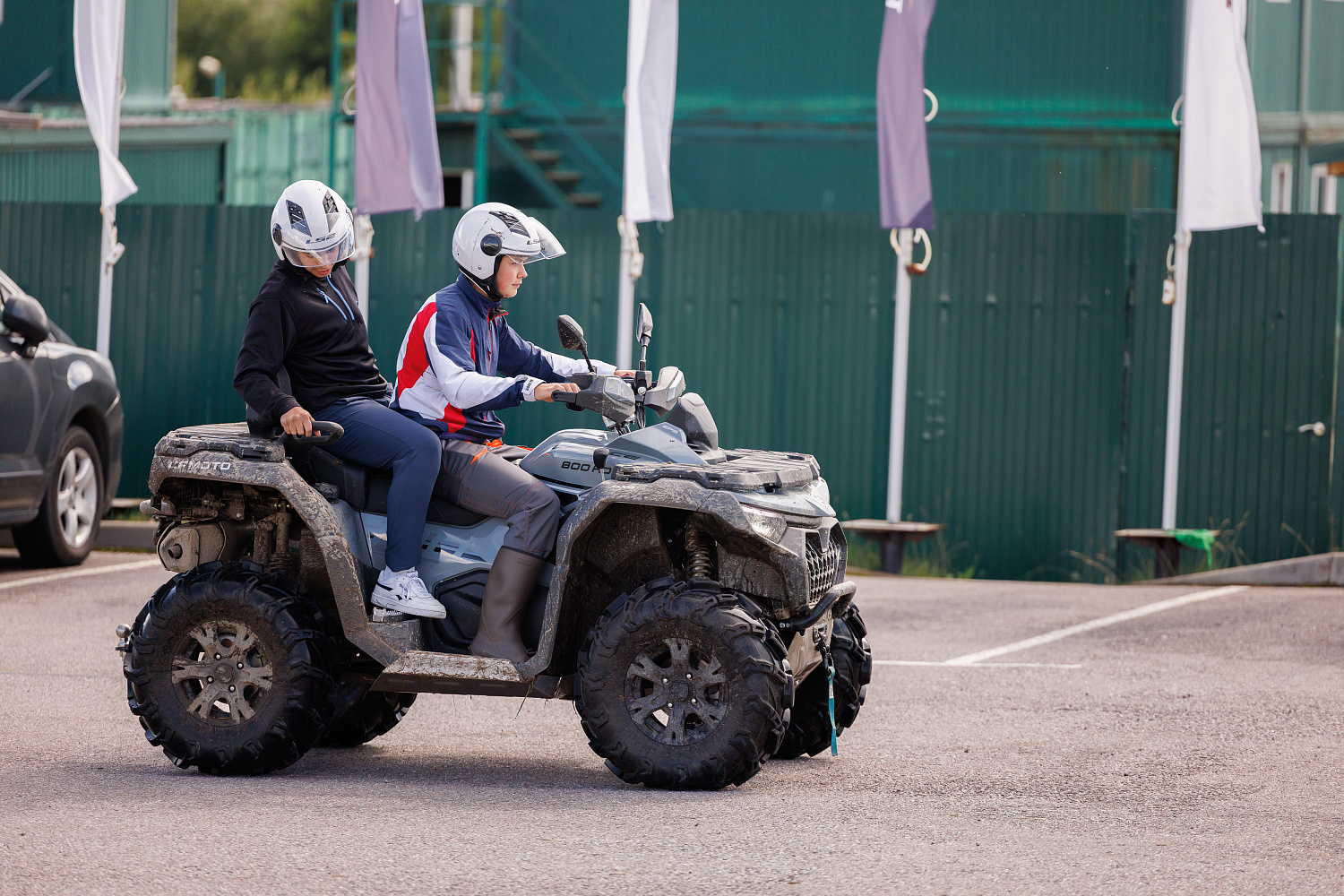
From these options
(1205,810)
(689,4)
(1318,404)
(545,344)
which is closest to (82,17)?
(545,344)

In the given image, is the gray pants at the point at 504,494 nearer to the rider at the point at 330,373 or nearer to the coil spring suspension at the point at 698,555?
the rider at the point at 330,373

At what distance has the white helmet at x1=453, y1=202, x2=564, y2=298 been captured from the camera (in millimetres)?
6398

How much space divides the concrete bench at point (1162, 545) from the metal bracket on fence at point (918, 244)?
2680 mm

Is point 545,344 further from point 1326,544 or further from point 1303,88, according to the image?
point 1303,88

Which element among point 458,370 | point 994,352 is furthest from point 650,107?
point 458,370

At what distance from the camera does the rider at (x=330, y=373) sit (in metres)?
6.18

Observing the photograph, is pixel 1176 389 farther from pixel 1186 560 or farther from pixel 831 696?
pixel 831 696

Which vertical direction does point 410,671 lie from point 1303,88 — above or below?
below

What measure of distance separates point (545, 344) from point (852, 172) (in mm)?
5023

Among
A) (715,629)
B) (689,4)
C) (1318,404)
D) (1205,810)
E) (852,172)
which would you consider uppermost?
(689,4)

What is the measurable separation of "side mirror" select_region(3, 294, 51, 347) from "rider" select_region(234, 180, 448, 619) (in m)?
4.70

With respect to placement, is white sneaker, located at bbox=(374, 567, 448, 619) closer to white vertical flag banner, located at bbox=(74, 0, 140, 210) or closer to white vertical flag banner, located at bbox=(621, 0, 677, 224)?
white vertical flag banner, located at bbox=(621, 0, 677, 224)

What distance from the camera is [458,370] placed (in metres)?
6.27

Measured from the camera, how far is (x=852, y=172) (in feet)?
58.3
